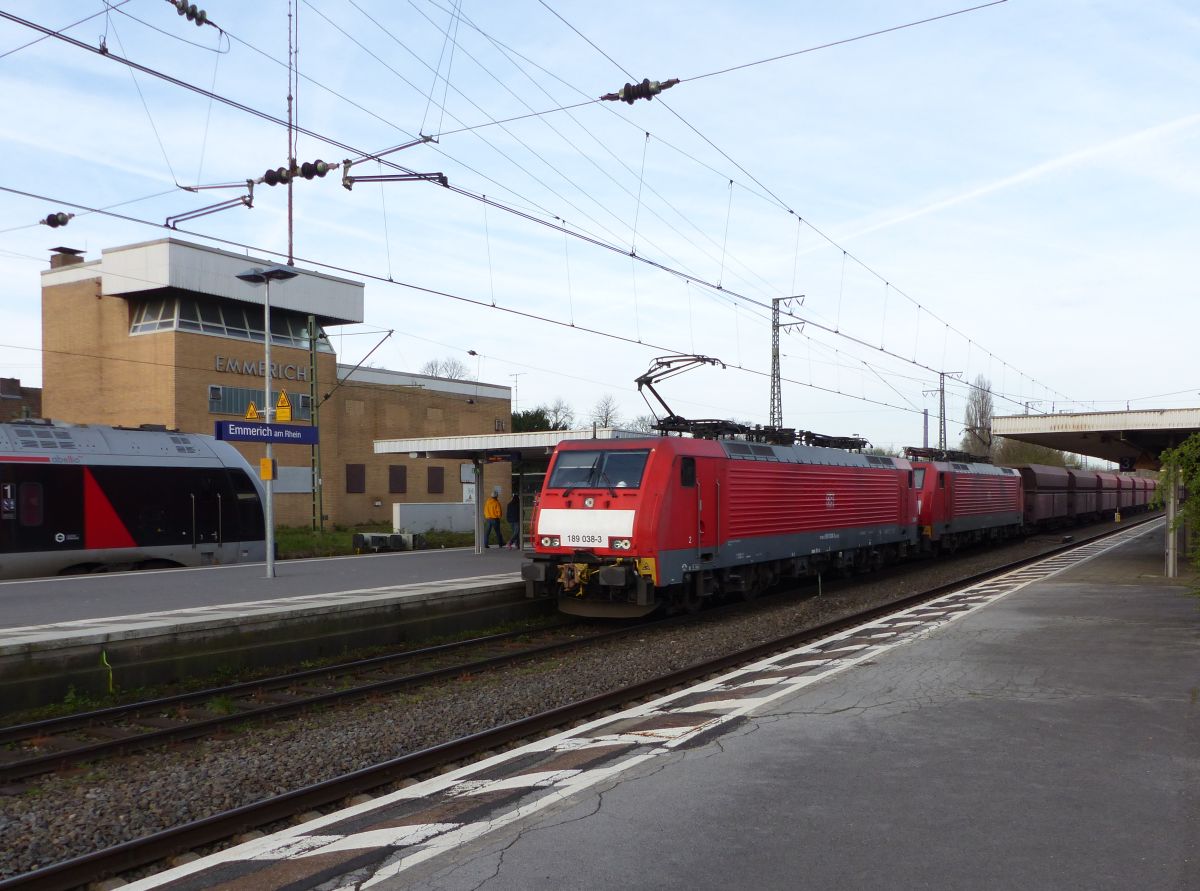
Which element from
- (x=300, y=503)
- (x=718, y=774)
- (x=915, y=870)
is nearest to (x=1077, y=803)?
(x=915, y=870)

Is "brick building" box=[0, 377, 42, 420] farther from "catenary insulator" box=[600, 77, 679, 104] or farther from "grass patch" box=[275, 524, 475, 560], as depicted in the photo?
"catenary insulator" box=[600, 77, 679, 104]

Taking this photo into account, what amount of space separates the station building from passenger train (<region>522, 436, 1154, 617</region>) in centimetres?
1745

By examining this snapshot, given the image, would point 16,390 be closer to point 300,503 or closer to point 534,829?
point 300,503

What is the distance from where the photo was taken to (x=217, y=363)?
128ft

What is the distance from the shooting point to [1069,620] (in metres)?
13.4

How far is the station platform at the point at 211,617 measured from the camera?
33.1 ft

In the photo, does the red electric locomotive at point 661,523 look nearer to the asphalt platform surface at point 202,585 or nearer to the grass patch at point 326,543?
the asphalt platform surface at point 202,585

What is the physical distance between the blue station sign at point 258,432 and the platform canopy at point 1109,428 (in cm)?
1771

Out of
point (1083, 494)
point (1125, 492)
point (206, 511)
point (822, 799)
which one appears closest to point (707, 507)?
point (822, 799)

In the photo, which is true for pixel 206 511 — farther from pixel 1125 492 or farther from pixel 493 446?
pixel 1125 492

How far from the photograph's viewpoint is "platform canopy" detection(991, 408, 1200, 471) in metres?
22.6

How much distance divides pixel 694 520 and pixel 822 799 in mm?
9339

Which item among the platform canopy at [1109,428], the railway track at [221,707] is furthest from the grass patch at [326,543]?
the platform canopy at [1109,428]

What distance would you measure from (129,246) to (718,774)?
38217 millimetres
